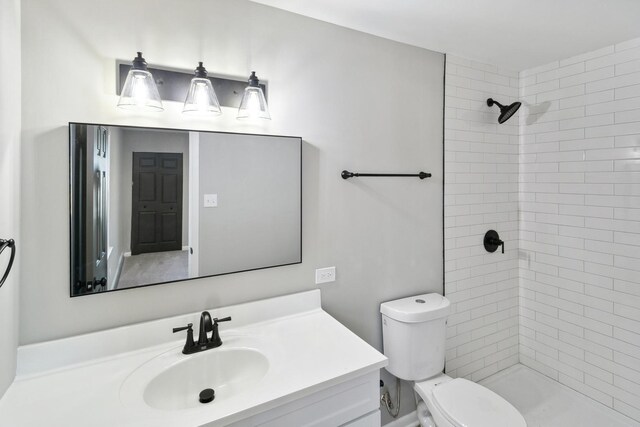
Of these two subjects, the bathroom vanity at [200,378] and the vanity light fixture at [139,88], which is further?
the vanity light fixture at [139,88]

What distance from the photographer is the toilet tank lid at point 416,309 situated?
177 cm

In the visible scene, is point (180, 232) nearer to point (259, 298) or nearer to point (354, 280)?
point (259, 298)

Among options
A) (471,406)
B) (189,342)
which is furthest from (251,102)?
(471,406)

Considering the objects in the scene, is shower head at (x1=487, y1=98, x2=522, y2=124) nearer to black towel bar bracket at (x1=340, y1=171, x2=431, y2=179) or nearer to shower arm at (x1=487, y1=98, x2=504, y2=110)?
shower arm at (x1=487, y1=98, x2=504, y2=110)

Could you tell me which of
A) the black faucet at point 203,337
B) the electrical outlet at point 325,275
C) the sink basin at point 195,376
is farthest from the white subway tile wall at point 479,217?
the black faucet at point 203,337

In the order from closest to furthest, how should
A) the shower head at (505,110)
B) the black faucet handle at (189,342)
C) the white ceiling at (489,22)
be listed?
the black faucet handle at (189,342)
the white ceiling at (489,22)
the shower head at (505,110)

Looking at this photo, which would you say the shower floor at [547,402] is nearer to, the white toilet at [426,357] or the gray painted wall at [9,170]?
the white toilet at [426,357]

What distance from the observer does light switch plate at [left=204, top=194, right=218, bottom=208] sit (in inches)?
56.8

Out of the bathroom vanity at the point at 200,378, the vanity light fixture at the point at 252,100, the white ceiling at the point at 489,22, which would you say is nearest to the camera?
the bathroom vanity at the point at 200,378

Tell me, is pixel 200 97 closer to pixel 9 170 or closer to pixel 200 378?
pixel 9 170

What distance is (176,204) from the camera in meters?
1.38

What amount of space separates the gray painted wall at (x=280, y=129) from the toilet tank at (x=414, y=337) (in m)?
0.11

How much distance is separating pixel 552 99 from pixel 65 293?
314 cm

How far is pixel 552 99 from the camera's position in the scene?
2.34m
